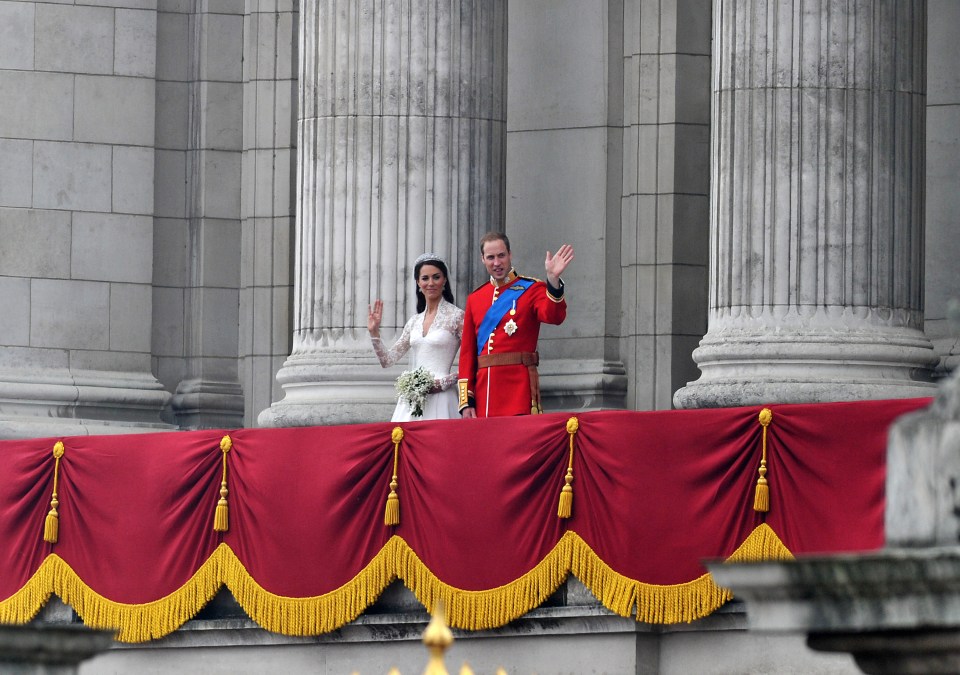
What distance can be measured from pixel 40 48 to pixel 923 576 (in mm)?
18341

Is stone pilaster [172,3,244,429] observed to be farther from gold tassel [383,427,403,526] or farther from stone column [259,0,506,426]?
gold tassel [383,427,403,526]

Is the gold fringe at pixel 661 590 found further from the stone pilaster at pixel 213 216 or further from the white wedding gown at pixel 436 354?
the stone pilaster at pixel 213 216

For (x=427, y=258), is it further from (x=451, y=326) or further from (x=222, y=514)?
(x=222, y=514)

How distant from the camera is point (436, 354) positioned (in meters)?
18.9

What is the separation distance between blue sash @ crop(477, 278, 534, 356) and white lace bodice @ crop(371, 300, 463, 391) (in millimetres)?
585

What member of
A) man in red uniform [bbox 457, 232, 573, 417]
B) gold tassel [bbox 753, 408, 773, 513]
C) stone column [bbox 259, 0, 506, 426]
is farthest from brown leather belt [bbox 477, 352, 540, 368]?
gold tassel [bbox 753, 408, 773, 513]

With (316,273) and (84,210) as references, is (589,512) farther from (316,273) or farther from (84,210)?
(84,210)

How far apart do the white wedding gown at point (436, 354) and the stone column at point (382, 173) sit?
0.76m

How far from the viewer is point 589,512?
1648cm

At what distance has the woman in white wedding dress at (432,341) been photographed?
18.8m

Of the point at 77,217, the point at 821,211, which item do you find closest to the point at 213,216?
the point at 77,217

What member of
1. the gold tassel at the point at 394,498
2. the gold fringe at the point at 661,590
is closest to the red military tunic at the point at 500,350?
the gold tassel at the point at 394,498

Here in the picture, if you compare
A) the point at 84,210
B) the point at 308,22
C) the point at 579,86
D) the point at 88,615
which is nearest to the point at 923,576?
the point at 88,615

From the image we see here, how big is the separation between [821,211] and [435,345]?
11.1 feet
